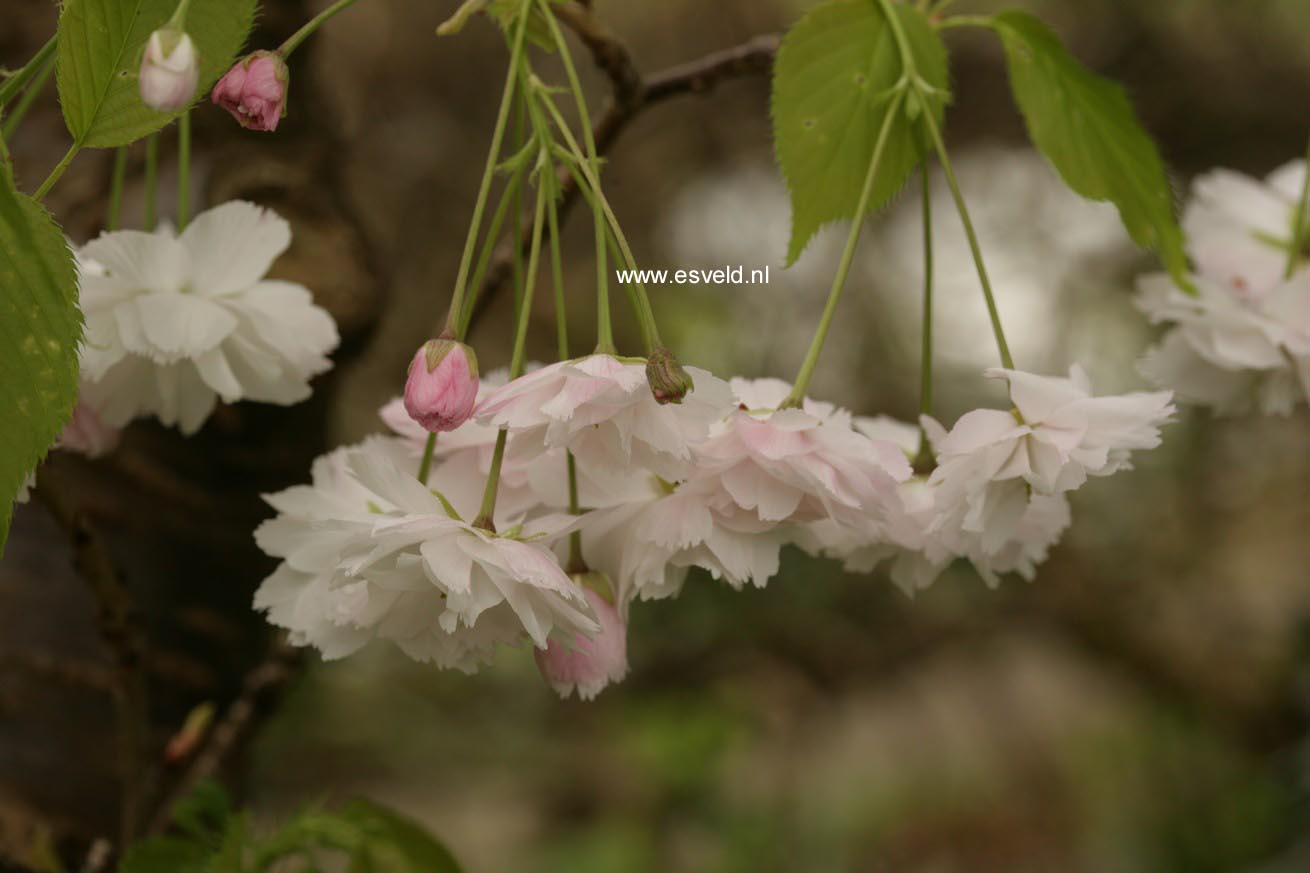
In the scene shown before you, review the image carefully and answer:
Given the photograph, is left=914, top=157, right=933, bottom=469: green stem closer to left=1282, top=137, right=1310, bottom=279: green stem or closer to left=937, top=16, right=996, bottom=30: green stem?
left=937, top=16, right=996, bottom=30: green stem

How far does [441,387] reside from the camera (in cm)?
39

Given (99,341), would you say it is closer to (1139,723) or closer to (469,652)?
(469,652)

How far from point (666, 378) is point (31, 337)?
8.1 inches

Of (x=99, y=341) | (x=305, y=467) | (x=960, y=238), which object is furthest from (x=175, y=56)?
(x=960, y=238)

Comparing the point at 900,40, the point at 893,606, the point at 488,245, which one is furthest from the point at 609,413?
the point at 893,606

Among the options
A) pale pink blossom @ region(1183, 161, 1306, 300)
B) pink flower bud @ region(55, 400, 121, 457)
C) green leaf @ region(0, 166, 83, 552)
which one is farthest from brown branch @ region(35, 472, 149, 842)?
pale pink blossom @ region(1183, 161, 1306, 300)

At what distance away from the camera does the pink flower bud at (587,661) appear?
1.45 feet

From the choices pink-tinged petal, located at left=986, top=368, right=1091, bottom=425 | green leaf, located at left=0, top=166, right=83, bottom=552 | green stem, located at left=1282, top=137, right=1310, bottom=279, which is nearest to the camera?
green leaf, located at left=0, top=166, right=83, bottom=552

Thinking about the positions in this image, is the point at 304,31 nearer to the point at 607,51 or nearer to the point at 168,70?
the point at 168,70

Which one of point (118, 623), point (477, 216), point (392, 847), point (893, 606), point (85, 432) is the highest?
point (477, 216)

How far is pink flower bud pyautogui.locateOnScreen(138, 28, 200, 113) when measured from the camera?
36 centimetres

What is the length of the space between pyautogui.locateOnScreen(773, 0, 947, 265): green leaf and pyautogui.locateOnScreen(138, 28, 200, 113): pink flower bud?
0.26 m

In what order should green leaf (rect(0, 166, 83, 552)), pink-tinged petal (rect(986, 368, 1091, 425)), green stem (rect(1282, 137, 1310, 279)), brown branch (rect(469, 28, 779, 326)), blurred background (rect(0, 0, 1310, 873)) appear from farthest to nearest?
blurred background (rect(0, 0, 1310, 873))
green stem (rect(1282, 137, 1310, 279))
brown branch (rect(469, 28, 779, 326))
pink-tinged petal (rect(986, 368, 1091, 425))
green leaf (rect(0, 166, 83, 552))

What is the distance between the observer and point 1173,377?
2.21 feet
